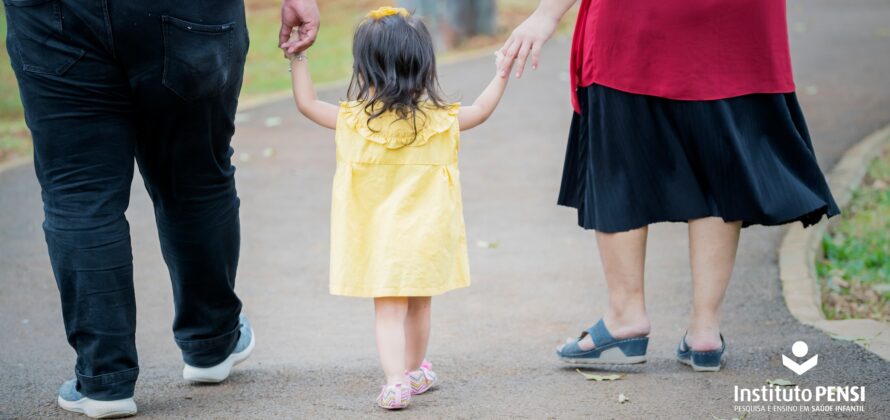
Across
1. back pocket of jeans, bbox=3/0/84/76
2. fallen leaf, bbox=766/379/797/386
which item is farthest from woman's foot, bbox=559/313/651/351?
back pocket of jeans, bbox=3/0/84/76

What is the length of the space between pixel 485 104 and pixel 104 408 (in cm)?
147

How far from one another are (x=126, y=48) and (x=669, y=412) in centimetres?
189

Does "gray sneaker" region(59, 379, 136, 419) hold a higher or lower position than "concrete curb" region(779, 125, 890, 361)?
higher

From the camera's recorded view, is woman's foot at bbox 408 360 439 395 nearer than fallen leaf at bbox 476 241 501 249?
Yes

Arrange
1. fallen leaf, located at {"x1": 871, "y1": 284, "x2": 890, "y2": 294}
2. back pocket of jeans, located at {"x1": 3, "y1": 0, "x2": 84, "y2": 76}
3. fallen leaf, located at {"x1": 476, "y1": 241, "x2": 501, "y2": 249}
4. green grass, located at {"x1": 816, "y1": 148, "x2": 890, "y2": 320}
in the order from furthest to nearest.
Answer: fallen leaf, located at {"x1": 476, "y1": 241, "x2": 501, "y2": 249} → fallen leaf, located at {"x1": 871, "y1": 284, "x2": 890, "y2": 294} → green grass, located at {"x1": 816, "y1": 148, "x2": 890, "y2": 320} → back pocket of jeans, located at {"x1": 3, "y1": 0, "x2": 84, "y2": 76}

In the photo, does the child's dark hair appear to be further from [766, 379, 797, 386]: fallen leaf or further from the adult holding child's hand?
[766, 379, 797, 386]: fallen leaf

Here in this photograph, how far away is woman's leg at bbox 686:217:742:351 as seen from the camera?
3.69 metres

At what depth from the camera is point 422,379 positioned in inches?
144

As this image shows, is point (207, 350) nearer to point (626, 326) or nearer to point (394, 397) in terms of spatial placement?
point (394, 397)

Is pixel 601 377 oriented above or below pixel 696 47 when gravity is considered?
below

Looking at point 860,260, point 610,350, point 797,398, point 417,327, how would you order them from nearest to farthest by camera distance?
point 797,398
point 417,327
point 610,350
point 860,260

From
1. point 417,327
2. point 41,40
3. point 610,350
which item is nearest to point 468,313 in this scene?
point 610,350

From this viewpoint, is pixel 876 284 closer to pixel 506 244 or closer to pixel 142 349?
pixel 506 244

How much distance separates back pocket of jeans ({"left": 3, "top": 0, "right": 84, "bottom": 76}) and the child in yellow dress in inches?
28.4
